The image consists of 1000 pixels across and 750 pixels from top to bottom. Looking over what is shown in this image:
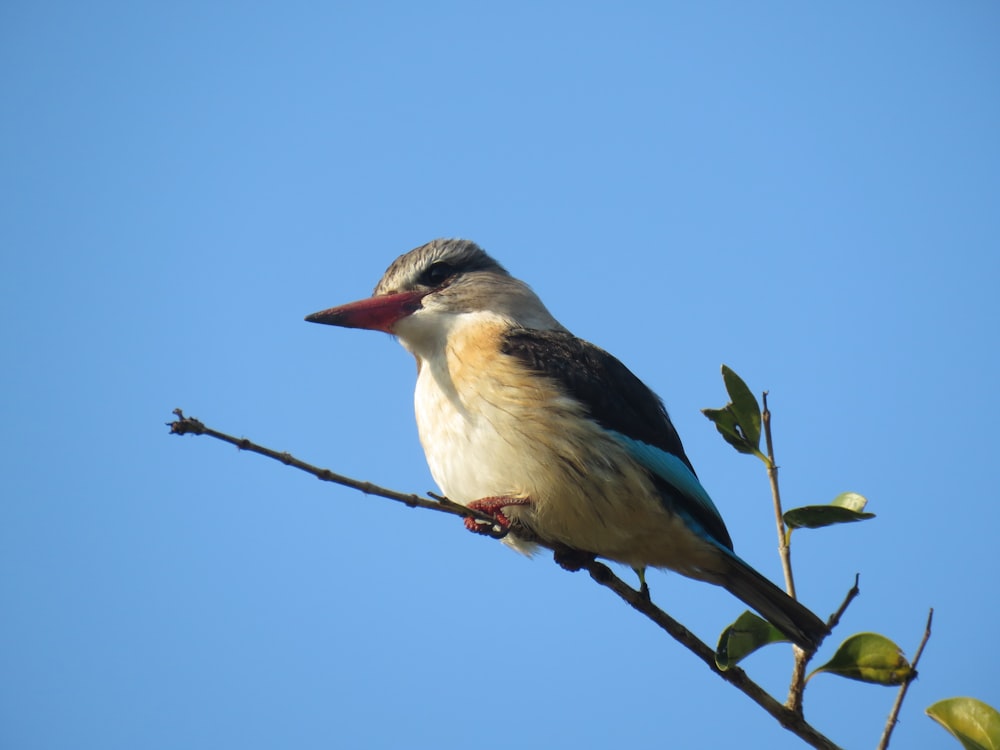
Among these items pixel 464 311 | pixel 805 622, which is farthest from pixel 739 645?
pixel 464 311

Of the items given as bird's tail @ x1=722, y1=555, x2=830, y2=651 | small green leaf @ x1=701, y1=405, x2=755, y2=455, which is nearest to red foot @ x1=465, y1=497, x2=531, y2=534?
bird's tail @ x1=722, y1=555, x2=830, y2=651

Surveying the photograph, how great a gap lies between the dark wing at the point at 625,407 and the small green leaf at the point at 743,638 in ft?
3.48

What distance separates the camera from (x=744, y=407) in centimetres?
308

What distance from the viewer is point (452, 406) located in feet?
14.1

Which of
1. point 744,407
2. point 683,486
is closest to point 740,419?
point 744,407

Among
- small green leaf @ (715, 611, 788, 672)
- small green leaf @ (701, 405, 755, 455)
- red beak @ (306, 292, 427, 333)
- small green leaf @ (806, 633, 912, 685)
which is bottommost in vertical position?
small green leaf @ (806, 633, 912, 685)

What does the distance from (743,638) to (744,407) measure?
72cm

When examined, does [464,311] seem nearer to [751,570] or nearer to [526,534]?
[526,534]

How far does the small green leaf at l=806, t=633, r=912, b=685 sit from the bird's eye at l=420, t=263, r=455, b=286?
9.38 ft

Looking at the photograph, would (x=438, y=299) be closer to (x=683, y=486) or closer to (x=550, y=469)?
(x=550, y=469)

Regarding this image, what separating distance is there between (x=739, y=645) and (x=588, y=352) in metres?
1.91

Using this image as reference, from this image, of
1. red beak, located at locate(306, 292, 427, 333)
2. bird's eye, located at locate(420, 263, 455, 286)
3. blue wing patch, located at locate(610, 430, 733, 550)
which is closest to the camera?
blue wing patch, located at locate(610, 430, 733, 550)

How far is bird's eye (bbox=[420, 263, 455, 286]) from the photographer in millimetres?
5043

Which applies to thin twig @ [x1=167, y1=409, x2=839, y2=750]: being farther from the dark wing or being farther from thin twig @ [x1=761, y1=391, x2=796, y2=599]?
the dark wing
